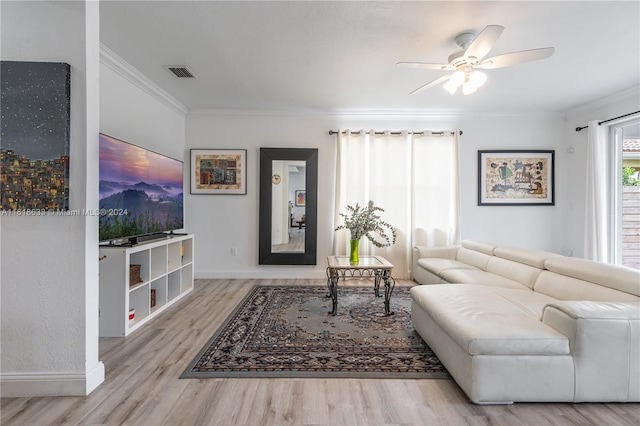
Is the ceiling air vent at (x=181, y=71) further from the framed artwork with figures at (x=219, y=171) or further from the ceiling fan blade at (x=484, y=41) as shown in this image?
the ceiling fan blade at (x=484, y=41)

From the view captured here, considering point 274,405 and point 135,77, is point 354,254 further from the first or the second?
point 135,77

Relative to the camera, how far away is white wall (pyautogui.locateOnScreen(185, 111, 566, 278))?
475 centimetres

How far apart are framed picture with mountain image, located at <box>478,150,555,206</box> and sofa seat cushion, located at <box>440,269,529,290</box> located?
5.89ft

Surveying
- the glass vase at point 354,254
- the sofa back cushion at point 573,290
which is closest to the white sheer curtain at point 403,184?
the glass vase at point 354,254

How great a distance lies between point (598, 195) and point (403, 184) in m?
2.57

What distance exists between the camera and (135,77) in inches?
131

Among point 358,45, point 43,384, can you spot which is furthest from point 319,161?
point 43,384

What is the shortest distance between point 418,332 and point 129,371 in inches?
88.4

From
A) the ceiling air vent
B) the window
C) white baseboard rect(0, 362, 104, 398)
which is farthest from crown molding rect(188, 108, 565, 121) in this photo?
white baseboard rect(0, 362, 104, 398)

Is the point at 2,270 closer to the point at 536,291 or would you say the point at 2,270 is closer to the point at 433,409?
the point at 433,409

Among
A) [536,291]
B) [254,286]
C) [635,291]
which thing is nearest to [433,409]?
[635,291]

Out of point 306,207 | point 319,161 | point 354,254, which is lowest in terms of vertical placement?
point 354,254

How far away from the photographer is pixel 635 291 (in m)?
1.99

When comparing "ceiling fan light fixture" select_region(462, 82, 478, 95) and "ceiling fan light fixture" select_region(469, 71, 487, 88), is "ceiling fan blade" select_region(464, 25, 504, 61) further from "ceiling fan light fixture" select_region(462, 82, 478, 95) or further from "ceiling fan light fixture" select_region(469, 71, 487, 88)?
"ceiling fan light fixture" select_region(462, 82, 478, 95)
